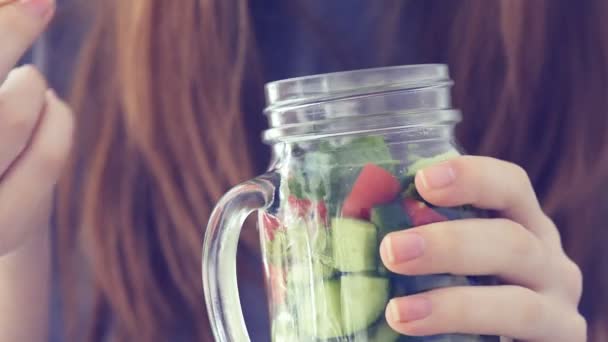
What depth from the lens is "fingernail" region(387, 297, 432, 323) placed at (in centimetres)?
38

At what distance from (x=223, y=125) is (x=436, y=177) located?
38 cm

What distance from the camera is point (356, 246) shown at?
0.39 m

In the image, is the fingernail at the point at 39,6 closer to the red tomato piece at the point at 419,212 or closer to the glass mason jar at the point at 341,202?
the glass mason jar at the point at 341,202

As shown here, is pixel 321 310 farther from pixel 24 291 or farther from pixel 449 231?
pixel 24 291

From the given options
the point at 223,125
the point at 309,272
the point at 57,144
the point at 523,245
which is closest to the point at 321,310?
the point at 309,272

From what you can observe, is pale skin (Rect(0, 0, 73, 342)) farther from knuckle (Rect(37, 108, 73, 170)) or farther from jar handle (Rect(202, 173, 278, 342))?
jar handle (Rect(202, 173, 278, 342))

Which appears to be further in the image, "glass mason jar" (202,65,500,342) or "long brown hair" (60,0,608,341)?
"long brown hair" (60,0,608,341)

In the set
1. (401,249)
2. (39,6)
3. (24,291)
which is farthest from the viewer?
(24,291)

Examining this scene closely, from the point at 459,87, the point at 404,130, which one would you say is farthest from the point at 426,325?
the point at 459,87

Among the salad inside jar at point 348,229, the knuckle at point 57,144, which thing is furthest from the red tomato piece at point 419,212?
the knuckle at point 57,144

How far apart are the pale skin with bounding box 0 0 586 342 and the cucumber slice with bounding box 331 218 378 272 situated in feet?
0.04

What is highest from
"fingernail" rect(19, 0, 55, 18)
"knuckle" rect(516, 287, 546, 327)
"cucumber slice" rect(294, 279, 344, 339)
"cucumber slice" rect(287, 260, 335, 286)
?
"fingernail" rect(19, 0, 55, 18)

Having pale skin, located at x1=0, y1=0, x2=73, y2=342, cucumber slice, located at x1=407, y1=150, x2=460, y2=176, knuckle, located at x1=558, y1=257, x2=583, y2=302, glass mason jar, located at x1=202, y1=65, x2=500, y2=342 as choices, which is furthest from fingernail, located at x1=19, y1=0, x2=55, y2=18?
knuckle, located at x1=558, y1=257, x2=583, y2=302

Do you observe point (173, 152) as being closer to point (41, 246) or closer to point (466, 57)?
point (41, 246)
